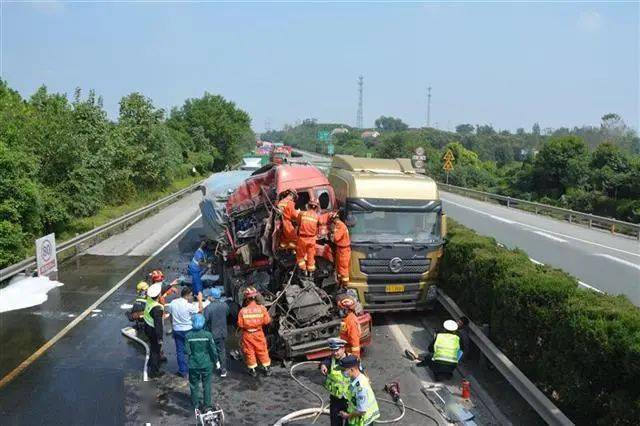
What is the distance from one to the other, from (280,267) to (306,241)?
1.15 metres

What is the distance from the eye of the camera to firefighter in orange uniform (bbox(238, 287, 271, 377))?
950cm

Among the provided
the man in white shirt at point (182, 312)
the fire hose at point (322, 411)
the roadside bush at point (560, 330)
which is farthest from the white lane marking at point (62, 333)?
the roadside bush at point (560, 330)

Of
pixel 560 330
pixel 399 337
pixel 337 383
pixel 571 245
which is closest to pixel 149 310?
pixel 337 383

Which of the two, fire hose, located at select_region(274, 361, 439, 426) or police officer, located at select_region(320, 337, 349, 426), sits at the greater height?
police officer, located at select_region(320, 337, 349, 426)

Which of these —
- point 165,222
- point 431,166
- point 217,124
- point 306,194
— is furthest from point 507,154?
point 306,194

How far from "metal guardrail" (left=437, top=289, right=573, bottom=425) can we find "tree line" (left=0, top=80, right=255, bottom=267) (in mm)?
13661

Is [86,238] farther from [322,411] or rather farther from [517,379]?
[517,379]

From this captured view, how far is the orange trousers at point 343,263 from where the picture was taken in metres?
11.5

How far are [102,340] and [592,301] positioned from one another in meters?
8.74

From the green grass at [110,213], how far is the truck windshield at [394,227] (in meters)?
14.8

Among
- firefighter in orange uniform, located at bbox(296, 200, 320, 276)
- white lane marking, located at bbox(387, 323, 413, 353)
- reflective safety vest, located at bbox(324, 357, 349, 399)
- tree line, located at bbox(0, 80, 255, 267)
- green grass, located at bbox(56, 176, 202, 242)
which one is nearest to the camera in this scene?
reflective safety vest, located at bbox(324, 357, 349, 399)

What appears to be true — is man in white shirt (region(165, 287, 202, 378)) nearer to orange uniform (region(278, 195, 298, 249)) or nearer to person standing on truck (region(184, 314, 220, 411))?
person standing on truck (region(184, 314, 220, 411))

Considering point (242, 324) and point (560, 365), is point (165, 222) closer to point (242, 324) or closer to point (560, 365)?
point (242, 324)

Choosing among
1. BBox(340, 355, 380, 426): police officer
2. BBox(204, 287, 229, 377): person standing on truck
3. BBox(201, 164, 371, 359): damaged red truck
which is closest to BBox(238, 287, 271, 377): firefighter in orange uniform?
BBox(204, 287, 229, 377): person standing on truck
